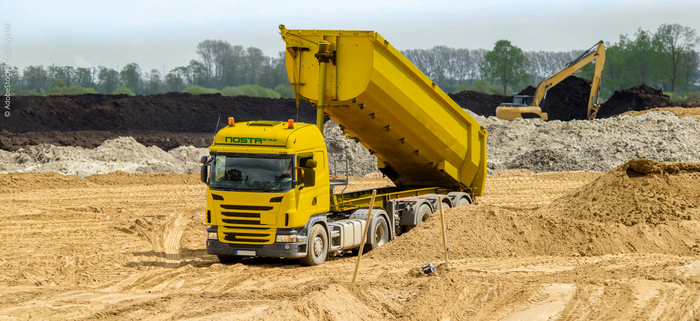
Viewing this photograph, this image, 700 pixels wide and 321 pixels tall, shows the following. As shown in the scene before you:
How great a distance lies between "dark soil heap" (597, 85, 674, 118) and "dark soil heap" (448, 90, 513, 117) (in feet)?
29.0

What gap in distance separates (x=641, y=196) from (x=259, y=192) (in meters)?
8.76

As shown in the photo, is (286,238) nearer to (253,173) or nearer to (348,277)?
(253,173)

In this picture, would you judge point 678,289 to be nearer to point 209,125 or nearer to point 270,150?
point 270,150

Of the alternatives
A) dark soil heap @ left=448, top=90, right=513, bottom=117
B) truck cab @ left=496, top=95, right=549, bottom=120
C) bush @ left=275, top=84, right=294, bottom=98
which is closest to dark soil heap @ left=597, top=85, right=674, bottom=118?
dark soil heap @ left=448, top=90, right=513, bottom=117

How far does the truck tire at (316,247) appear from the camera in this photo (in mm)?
11719

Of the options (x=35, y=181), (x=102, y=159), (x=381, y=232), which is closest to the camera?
(x=381, y=232)

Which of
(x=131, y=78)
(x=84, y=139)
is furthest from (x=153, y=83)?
(x=84, y=139)

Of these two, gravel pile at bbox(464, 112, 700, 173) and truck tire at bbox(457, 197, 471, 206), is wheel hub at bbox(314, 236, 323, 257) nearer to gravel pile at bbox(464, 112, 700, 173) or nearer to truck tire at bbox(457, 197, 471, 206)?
truck tire at bbox(457, 197, 471, 206)

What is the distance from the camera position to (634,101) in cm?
4912

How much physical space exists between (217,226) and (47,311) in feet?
11.3

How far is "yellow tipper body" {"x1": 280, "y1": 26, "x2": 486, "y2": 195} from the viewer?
12.6 meters

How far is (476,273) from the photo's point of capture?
34.2 feet

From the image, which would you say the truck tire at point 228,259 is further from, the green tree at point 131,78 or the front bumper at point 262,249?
the green tree at point 131,78

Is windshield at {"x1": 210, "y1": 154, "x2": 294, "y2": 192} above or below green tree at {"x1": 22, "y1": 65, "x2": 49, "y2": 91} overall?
below
